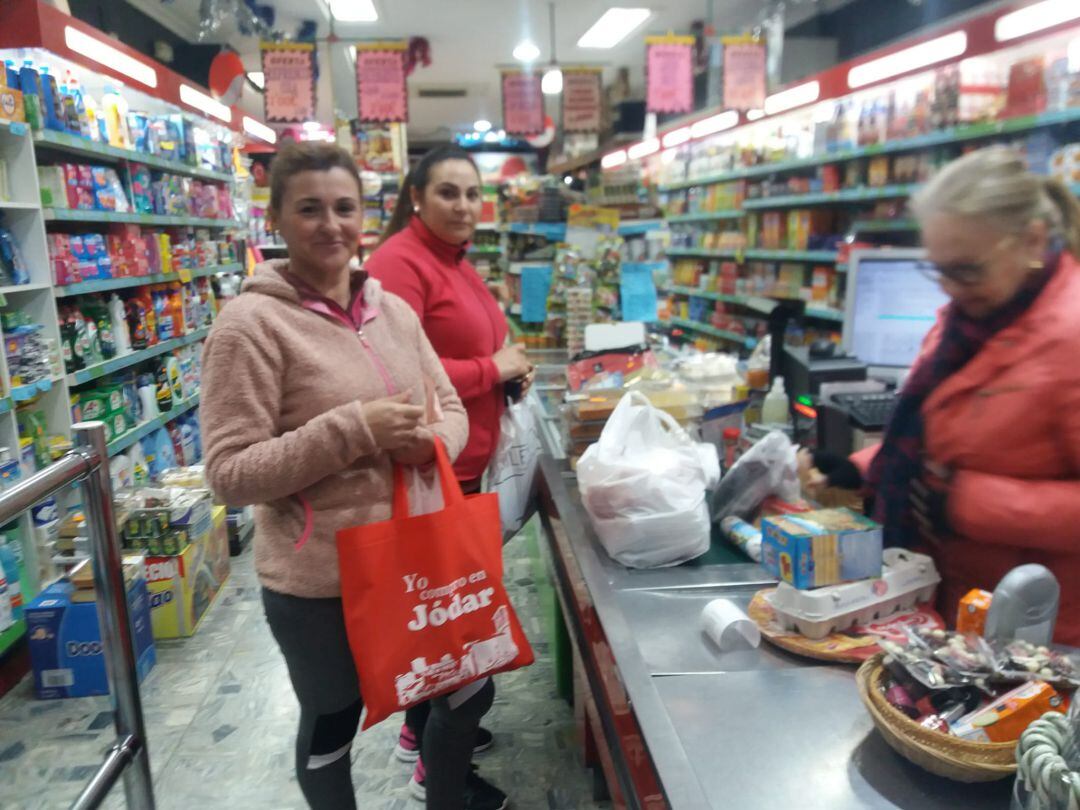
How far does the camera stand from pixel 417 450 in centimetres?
152

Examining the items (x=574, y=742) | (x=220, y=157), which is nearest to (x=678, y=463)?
(x=574, y=742)

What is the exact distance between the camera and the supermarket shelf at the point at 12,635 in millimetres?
2975

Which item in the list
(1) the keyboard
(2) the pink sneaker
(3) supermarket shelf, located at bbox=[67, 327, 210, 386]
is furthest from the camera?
(3) supermarket shelf, located at bbox=[67, 327, 210, 386]

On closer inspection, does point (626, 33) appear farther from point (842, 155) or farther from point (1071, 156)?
point (1071, 156)

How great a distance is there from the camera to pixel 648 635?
143 cm

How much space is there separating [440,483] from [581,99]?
5.85m

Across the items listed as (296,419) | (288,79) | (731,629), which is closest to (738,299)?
(288,79)

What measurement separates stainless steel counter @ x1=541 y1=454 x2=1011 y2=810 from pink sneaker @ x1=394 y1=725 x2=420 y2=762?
3.54 ft

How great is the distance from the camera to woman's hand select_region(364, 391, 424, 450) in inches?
54.9

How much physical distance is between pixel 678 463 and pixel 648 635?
17.7 inches

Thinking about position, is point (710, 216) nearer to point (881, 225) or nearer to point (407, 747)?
point (881, 225)

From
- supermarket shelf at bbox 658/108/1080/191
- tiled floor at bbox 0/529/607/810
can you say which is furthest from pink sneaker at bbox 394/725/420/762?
supermarket shelf at bbox 658/108/1080/191

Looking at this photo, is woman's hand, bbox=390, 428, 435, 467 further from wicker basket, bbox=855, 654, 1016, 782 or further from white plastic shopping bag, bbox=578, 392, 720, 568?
wicker basket, bbox=855, 654, 1016, 782

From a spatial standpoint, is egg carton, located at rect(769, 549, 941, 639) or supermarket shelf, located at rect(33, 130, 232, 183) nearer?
egg carton, located at rect(769, 549, 941, 639)
